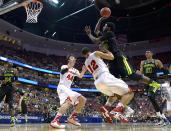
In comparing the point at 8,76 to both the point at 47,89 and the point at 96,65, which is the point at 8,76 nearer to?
the point at 96,65

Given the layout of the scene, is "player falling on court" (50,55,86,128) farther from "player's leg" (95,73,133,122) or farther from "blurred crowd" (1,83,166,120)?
"blurred crowd" (1,83,166,120)

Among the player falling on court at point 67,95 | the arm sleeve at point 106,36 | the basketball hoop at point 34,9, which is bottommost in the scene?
the player falling on court at point 67,95

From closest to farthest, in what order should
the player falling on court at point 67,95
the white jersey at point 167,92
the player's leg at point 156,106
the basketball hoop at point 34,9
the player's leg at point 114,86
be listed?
the player's leg at point 114,86
the player falling on court at point 67,95
the player's leg at point 156,106
the white jersey at point 167,92
the basketball hoop at point 34,9

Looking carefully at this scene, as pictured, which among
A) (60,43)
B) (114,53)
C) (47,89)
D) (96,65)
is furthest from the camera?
(60,43)

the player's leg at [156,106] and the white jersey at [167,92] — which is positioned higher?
the white jersey at [167,92]

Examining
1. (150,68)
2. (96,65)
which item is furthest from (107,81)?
(150,68)

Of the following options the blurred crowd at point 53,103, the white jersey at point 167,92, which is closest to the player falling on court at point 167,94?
the white jersey at point 167,92

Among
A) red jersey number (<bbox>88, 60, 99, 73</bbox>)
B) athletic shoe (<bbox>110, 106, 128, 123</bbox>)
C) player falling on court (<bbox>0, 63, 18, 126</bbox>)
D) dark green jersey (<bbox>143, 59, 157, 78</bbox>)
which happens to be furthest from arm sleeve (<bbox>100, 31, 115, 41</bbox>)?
player falling on court (<bbox>0, 63, 18, 126</bbox>)

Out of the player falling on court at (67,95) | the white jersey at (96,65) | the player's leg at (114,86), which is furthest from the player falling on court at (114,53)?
the player falling on court at (67,95)

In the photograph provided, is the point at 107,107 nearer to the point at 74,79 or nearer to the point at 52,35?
the point at 74,79

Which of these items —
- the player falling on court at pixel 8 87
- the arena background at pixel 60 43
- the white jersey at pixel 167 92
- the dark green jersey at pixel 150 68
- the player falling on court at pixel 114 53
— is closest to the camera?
the player falling on court at pixel 114 53

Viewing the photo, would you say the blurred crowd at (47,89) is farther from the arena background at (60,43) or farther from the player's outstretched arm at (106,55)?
the player's outstretched arm at (106,55)

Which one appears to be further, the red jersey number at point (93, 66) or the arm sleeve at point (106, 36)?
the arm sleeve at point (106, 36)

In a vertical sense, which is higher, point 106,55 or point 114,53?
point 114,53
